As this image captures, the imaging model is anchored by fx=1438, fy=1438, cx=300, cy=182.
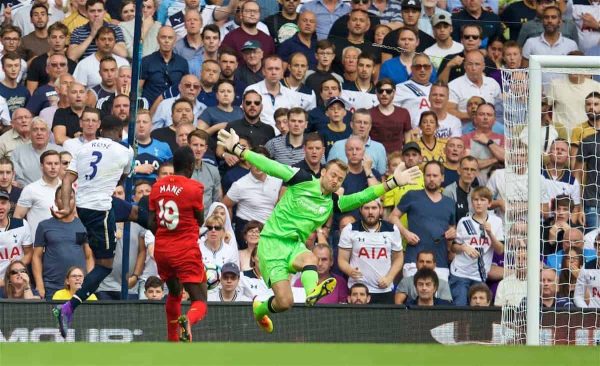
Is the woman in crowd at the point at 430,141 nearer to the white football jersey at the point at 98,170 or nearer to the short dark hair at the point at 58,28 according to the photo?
the white football jersey at the point at 98,170

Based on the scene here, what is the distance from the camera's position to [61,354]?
808 cm

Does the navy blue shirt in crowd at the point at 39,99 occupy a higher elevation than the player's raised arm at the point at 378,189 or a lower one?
higher

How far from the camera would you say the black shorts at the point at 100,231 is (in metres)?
13.3

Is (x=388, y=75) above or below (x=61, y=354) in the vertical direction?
above

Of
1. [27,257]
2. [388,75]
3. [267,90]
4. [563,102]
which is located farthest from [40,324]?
[563,102]

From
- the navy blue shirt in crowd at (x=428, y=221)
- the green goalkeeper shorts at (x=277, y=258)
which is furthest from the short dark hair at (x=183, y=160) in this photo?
the navy blue shirt in crowd at (x=428, y=221)

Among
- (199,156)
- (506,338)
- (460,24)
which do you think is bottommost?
(506,338)

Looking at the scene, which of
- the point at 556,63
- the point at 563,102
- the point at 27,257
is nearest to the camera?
the point at 556,63

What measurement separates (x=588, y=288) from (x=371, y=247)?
2291 mm

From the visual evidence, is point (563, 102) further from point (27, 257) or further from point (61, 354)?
point (61, 354)

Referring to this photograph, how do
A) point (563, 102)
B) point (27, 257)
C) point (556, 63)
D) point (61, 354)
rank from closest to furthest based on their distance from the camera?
point (61, 354) < point (556, 63) < point (27, 257) < point (563, 102)

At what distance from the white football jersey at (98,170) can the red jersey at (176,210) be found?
1240mm

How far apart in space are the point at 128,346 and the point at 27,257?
6.51m

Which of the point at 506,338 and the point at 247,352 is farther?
the point at 506,338
